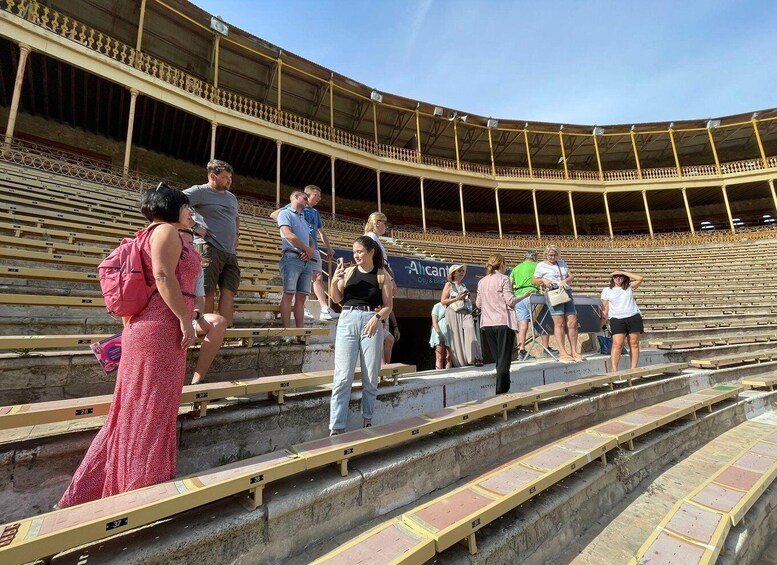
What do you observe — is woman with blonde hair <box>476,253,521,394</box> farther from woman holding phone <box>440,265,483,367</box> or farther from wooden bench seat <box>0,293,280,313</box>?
wooden bench seat <box>0,293,280,313</box>

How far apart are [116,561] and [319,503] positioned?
32.2 inches

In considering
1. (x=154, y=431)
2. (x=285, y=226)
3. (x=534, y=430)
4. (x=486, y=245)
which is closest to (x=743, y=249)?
(x=486, y=245)

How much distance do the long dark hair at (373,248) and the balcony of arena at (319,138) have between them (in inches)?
377

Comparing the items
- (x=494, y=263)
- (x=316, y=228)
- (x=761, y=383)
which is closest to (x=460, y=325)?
(x=494, y=263)

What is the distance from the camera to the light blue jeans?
7.36ft

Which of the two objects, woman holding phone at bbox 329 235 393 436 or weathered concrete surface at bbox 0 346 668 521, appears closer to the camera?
weathered concrete surface at bbox 0 346 668 521

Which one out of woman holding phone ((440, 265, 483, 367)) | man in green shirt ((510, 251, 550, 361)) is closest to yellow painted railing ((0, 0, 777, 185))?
man in green shirt ((510, 251, 550, 361))

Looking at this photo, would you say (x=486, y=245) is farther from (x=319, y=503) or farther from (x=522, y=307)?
(x=319, y=503)

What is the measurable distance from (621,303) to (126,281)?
574 cm

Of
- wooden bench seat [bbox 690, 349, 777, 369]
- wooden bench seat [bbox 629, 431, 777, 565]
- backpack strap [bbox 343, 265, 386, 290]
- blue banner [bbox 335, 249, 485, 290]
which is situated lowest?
wooden bench seat [bbox 629, 431, 777, 565]

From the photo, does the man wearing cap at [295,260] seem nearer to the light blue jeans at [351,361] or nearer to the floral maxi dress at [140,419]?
the light blue jeans at [351,361]

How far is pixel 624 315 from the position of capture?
4.92 meters

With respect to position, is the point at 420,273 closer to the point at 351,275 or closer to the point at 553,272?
the point at 553,272

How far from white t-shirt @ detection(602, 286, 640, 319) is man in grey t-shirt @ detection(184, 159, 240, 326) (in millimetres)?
5123
